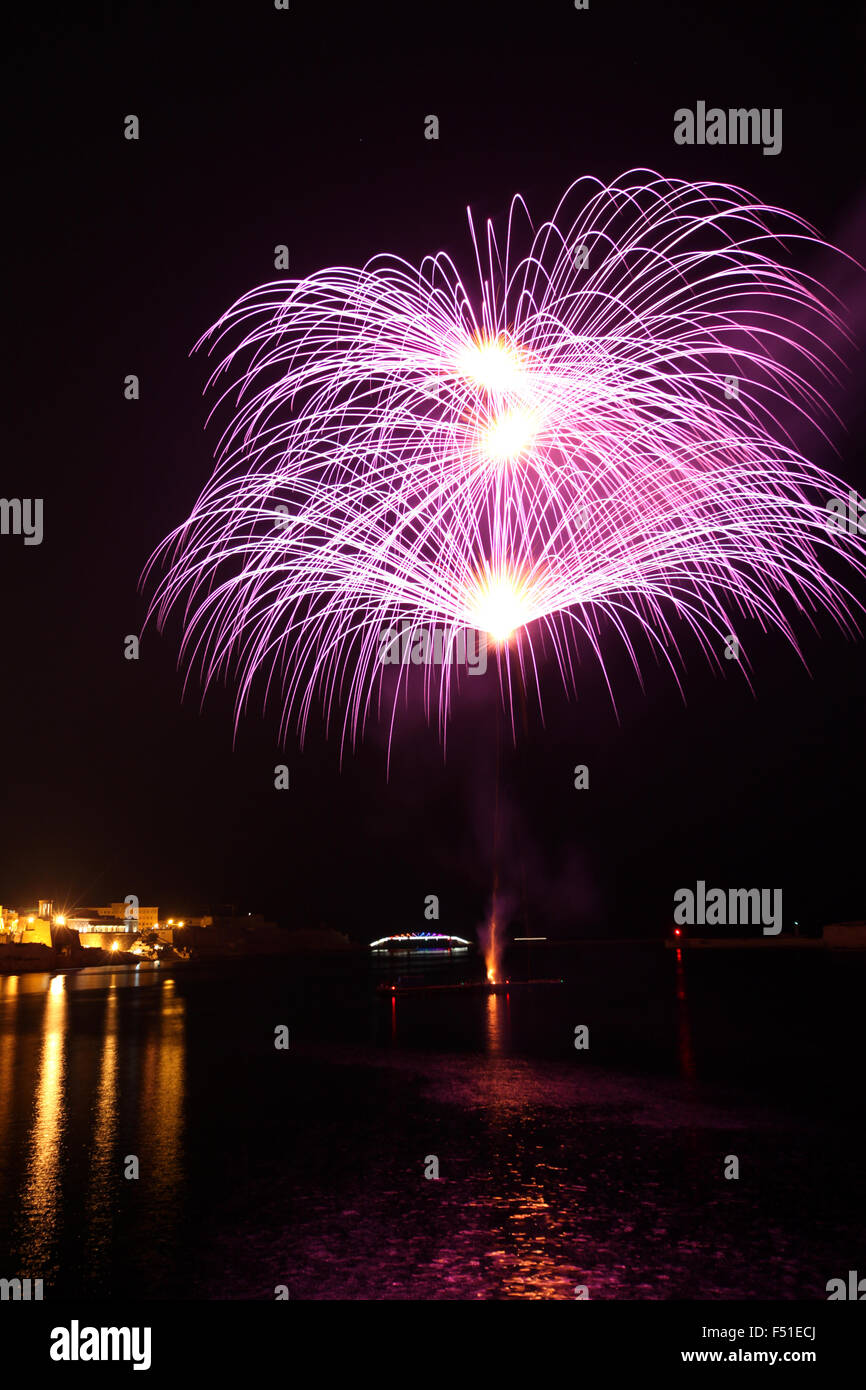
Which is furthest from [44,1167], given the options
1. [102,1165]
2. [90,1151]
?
[90,1151]

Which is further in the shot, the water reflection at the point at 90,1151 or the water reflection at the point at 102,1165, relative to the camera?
the water reflection at the point at 102,1165

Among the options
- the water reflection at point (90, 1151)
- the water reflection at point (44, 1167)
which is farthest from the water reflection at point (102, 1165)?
the water reflection at point (44, 1167)

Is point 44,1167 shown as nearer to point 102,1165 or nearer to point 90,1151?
point 102,1165

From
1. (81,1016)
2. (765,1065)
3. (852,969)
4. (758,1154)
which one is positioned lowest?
(852,969)

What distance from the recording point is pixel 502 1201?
11.4 meters

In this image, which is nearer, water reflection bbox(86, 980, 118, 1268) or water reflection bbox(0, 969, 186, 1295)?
water reflection bbox(0, 969, 186, 1295)

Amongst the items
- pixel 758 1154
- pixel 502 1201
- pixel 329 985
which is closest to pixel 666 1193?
pixel 502 1201

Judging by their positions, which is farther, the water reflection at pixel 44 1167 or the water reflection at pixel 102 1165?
the water reflection at pixel 102 1165

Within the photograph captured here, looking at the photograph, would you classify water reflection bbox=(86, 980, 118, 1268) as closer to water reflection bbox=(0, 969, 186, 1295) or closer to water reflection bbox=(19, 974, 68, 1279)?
water reflection bbox=(0, 969, 186, 1295)

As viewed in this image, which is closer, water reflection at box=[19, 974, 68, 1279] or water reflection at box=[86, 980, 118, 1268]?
water reflection at box=[19, 974, 68, 1279]

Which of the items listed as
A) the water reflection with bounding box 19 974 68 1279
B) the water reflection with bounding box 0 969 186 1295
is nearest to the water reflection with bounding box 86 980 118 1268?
the water reflection with bounding box 0 969 186 1295

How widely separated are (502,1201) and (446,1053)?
14.7 meters

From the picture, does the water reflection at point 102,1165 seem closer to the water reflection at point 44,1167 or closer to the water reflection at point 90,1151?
the water reflection at point 90,1151
